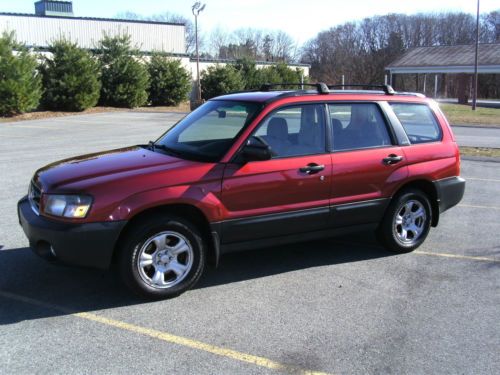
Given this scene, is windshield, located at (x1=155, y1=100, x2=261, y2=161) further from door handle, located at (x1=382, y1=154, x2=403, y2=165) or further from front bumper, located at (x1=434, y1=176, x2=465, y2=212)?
front bumper, located at (x1=434, y1=176, x2=465, y2=212)

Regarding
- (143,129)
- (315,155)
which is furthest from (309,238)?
(143,129)

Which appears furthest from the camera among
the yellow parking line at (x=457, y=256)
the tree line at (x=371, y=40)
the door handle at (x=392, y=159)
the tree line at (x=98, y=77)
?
the tree line at (x=371, y=40)

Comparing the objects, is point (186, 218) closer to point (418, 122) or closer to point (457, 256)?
point (418, 122)

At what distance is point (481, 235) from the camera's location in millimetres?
6605

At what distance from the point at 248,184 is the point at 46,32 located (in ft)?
141

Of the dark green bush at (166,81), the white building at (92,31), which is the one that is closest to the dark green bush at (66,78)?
the dark green bush at (166,81)

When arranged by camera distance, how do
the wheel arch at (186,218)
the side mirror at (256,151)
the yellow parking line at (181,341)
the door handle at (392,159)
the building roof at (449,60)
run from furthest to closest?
the building roof at (449,60)
the door handle at (392,159)
the side mirror at (256,151)
the wheel arch at (186,218)
the yellow parking line at (181,341)

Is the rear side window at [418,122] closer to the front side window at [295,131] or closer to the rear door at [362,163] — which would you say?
the rear door at [362,163]

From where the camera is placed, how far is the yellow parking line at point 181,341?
3.45 metres

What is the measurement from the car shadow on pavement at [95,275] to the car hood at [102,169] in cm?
92

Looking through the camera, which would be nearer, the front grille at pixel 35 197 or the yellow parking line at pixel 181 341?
the yellow parking line at pixel 181 341

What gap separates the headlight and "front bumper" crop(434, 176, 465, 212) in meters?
3.94

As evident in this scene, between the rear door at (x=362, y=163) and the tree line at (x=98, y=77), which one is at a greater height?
the tree line at (x=98, y=77)

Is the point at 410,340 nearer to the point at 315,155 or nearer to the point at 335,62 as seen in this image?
the point at 315,155
